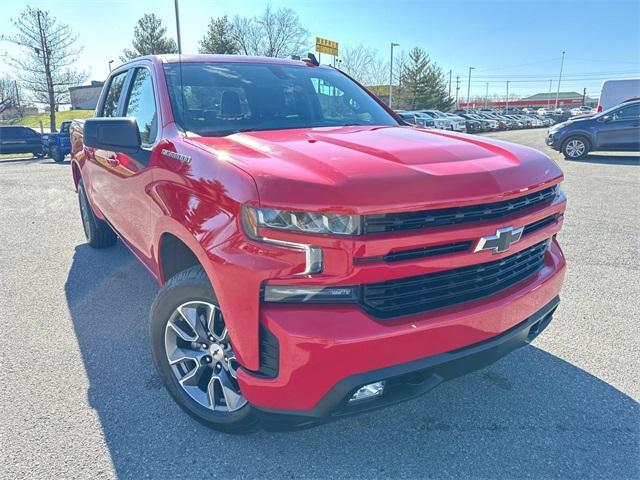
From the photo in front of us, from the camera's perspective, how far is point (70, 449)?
2.20m

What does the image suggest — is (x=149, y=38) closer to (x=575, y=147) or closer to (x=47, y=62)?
Answer: (x=47, y=62)

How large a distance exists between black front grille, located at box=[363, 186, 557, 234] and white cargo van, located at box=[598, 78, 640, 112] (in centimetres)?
2583

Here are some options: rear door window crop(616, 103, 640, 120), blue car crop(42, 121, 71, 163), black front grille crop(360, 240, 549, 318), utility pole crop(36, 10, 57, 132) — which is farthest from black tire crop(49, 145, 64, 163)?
black front grille crop(360, 240, 549, 318)

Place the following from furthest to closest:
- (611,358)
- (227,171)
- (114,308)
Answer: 1. (114,308)
2. (611,358)
3. (227,171)

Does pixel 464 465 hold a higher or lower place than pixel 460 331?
lower

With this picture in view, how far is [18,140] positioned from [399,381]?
2352 cm

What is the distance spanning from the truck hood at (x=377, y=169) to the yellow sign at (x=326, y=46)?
32609 mm

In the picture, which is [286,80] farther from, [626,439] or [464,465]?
[626,439]

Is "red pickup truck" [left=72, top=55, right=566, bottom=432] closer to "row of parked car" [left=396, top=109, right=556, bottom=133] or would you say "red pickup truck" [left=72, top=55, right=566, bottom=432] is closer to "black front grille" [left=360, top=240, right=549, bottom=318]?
"black front grille" [left=360, top=240, right=549, bottom=318]

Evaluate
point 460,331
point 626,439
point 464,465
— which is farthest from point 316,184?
point 626,439

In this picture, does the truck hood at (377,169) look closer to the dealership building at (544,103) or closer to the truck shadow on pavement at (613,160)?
the truck shadow on pavement at (613,160)

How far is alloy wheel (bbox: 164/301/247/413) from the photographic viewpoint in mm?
2170

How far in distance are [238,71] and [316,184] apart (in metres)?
1.88

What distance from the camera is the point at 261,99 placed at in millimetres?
3082
